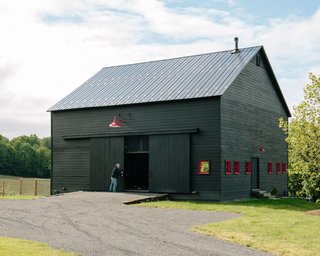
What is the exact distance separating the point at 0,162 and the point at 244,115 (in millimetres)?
69119

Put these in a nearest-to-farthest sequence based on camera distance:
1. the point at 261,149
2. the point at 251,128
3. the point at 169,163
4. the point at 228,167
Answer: the point at 228,167, the point at 169,163, the point at 251,128, the point at 261,149

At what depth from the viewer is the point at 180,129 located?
1023 inches

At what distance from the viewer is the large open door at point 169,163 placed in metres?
25.7

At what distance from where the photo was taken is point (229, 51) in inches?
1186

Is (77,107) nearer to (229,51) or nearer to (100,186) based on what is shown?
(100,186)

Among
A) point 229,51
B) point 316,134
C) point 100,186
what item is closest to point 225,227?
point 316,134

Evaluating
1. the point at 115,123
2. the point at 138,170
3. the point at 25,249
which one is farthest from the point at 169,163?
the point at 25,249

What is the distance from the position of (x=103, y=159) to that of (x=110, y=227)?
13.7 m

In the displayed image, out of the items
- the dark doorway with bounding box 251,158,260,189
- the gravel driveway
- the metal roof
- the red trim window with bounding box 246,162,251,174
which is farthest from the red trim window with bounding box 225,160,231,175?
the gravel driveway

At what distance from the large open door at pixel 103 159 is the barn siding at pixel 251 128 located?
607cm

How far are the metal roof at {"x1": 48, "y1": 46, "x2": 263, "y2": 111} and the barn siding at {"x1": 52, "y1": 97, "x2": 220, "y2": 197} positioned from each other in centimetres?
46

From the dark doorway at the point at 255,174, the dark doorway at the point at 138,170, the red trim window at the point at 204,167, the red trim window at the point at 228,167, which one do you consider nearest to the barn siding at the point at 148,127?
the red trim window at the point at 204,167

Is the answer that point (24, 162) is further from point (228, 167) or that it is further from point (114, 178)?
point (228, 167)

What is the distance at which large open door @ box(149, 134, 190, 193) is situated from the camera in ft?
84.4
